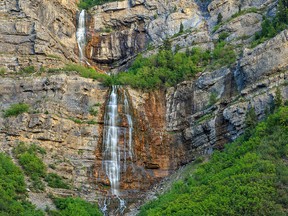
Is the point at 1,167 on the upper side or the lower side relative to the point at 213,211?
upper

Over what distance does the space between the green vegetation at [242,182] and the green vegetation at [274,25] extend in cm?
1261

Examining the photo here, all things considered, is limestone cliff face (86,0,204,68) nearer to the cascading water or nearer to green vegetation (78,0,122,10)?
green vegetation (78,0,122,10)

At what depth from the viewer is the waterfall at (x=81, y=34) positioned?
226 ft

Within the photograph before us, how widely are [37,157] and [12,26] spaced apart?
65.1 feet

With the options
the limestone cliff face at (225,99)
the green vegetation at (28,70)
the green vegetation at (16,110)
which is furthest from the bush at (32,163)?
the limestone cliff face at (225,99)

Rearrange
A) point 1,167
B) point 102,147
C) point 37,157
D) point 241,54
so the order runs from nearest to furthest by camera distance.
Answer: point 1,167 < point 37,157 < point 102,147 < point 241,54

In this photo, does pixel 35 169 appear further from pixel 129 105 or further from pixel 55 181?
pixel 129 105

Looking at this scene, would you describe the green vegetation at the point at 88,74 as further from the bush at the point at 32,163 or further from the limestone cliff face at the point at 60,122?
the bush at the point at 32,163

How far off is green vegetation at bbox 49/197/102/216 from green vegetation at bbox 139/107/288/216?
4381 millimetres

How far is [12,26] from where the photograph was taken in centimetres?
6181

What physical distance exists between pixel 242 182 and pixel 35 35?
31986mm

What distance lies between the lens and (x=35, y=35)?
6103 cm

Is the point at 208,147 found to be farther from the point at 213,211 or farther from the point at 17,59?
the point at 17,59

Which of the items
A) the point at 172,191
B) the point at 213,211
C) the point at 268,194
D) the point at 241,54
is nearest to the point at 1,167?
the point at 172,191
